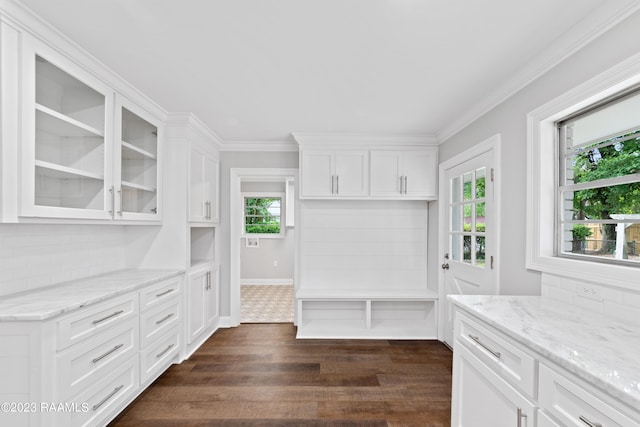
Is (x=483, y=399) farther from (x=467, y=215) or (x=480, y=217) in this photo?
(x=467, y=215)

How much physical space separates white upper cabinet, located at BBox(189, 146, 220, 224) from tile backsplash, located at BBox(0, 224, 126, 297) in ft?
2.38

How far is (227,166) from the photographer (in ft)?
13.1

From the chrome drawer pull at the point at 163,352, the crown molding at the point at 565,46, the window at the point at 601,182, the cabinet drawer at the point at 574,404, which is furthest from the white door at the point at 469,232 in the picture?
the chrome drawer pull at the point at 163,352

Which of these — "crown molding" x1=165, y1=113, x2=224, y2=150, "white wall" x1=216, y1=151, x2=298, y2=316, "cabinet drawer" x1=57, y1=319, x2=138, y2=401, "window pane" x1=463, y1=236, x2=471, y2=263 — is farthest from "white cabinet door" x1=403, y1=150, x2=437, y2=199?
"cabinet drawer" x1=57, y1=319, x2=138, y2=401

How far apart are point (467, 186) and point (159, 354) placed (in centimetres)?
312

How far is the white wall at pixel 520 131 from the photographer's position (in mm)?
1590

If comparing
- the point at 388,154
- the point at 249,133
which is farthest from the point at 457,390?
the point at 249,133

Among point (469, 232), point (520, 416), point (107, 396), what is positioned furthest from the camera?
point (469, 232)

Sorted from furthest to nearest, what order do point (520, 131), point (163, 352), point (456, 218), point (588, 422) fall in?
point (456, 218) < point (163, 352) < point (520, 131) < point (588, 422)

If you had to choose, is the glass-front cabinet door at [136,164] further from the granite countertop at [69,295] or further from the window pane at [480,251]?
the window pane at [480,251]

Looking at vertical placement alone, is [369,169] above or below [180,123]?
below

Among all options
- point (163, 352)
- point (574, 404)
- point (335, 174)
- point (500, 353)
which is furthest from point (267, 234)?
point (574, 404)

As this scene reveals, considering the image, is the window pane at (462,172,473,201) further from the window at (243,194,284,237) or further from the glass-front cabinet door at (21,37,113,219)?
the window at (243,194,284,237)

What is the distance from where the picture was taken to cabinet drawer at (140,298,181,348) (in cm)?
232
